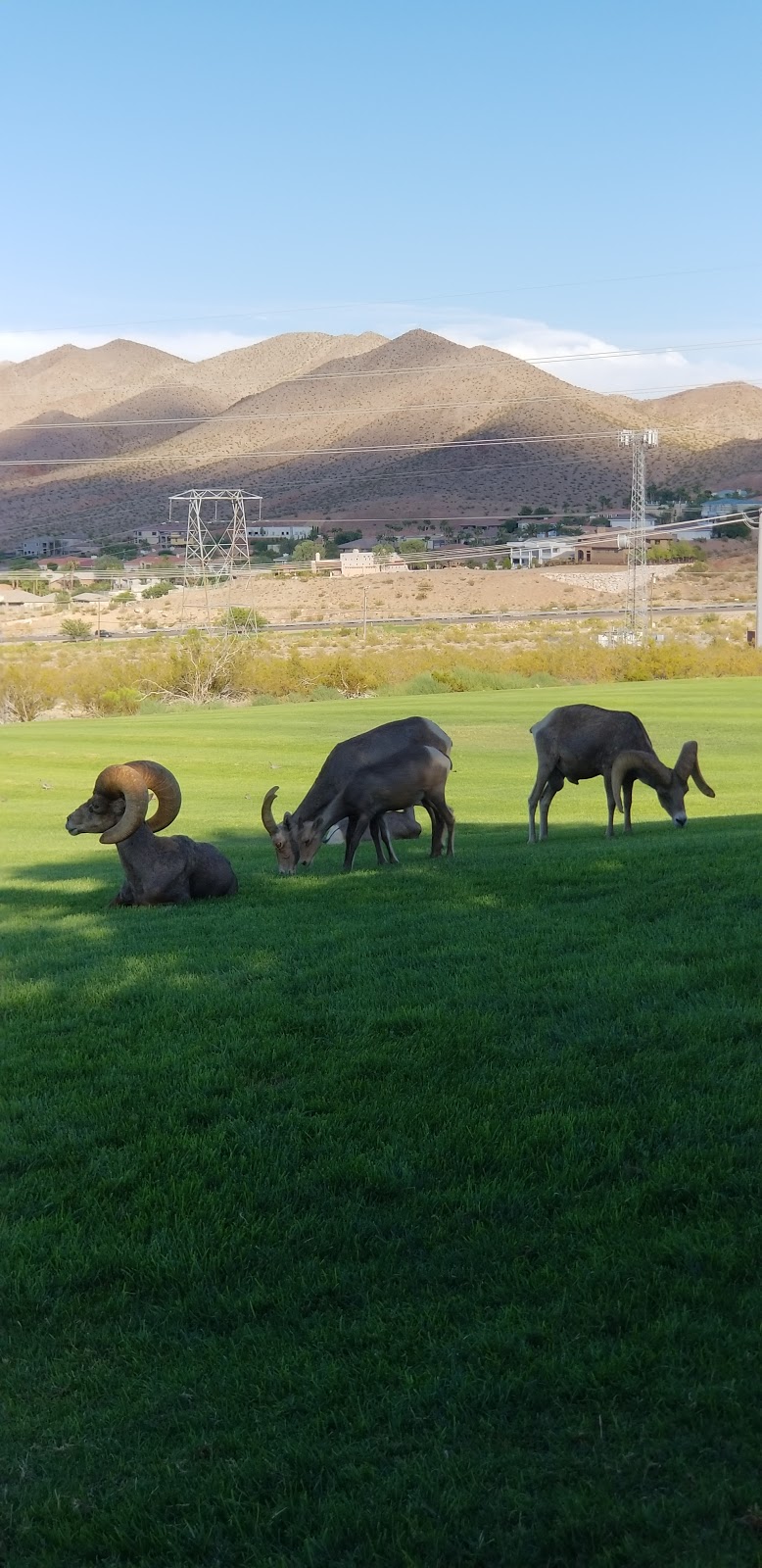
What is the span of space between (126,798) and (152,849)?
2.72 feet

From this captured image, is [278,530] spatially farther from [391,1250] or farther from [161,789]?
[391,1250]

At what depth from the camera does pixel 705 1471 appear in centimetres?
434

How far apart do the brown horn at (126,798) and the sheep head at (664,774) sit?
5877 mm

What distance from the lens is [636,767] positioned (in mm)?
16656

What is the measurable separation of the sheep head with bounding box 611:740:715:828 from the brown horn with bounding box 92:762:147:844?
588cm

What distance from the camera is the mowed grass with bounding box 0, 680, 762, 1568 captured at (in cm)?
438

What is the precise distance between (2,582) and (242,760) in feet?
350

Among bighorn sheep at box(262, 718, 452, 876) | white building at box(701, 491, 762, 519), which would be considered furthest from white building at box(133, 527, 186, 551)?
bighorn sheep at box(262, 718, 452, 876)

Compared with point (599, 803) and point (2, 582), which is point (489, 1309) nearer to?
point (599, 803)

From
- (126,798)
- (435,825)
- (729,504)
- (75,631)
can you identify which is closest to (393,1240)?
(126,798)

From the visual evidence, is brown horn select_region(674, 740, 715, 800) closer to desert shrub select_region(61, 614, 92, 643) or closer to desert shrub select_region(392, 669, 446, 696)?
desert shrub select_region(392, 669, 446, 696)

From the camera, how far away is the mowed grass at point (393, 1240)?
4.38 m

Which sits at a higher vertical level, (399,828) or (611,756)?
(611,756)

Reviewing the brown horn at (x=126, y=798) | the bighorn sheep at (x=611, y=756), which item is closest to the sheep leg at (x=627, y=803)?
the bighorn sheep at (x=611, y=756)
